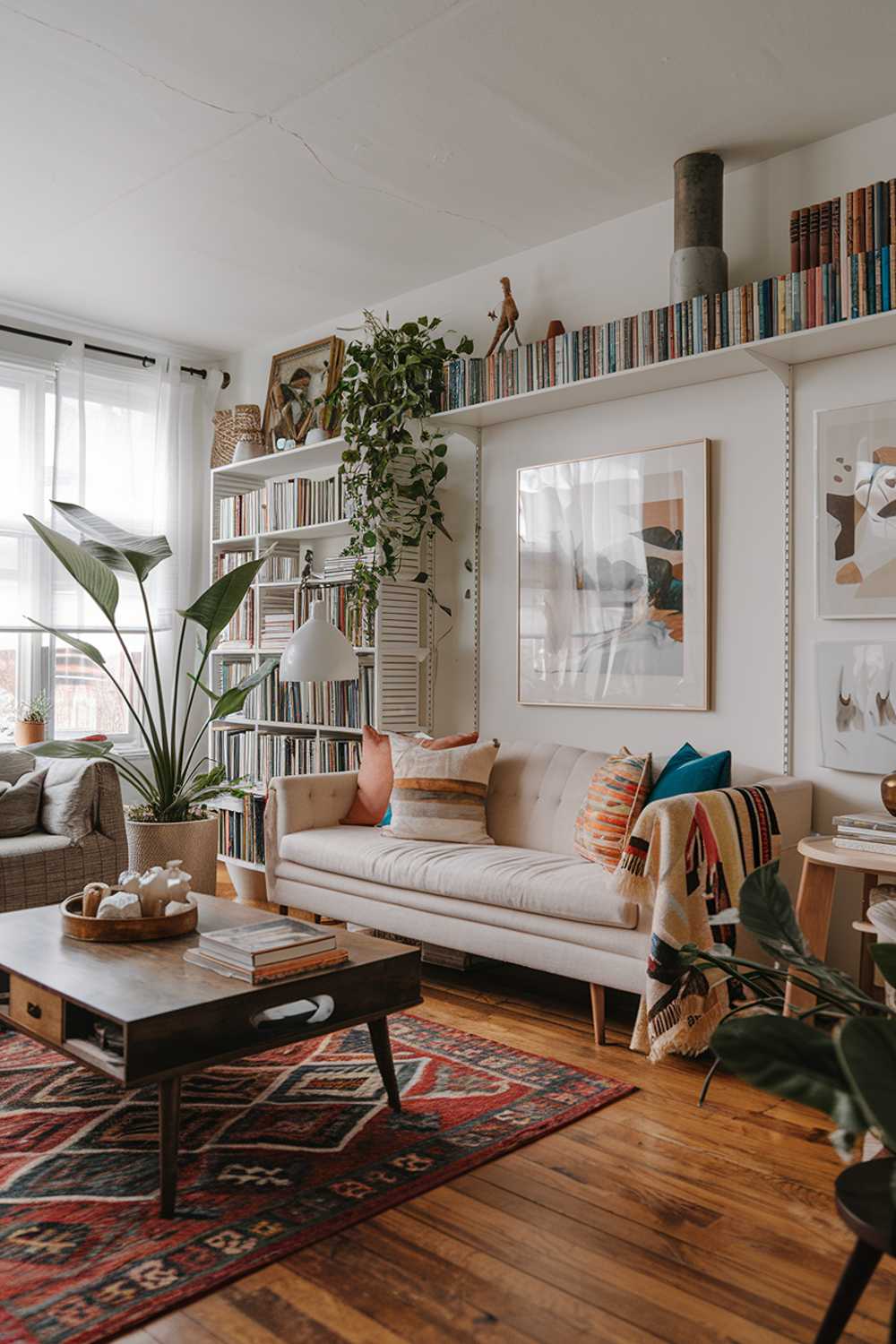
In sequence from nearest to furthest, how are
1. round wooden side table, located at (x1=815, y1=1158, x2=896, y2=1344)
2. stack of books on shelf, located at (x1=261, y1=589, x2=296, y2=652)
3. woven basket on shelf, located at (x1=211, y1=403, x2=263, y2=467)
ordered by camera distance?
round wooden side table, located at (x1=815, y1=1158, x2=896, y2=1344)
stack of books on shelf, located at (x1=261, y1=589, x2=296, y2=652)
woven basket on shelf, located at (x1=211, y1=403, x2=263, y2=467)

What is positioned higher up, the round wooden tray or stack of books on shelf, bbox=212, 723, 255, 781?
stack of books on shelf, bbox=212, 723, 255, 781

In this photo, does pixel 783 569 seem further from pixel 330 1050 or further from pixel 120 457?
pixel 120 457

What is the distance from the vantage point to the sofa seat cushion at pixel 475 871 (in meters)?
3.06

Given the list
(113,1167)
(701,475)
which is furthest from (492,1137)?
(701,475)

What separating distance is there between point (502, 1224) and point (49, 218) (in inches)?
155

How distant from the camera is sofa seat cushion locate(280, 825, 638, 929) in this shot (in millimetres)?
3061

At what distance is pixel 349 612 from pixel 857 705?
7.17ft

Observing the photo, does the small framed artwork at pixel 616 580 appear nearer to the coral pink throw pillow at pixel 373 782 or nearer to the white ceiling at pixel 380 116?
the coral pink throw pillow at pixel 373 782

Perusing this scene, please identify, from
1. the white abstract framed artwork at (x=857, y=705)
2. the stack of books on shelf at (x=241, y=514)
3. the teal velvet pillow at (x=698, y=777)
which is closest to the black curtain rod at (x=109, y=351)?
the stack of books on shelf at (x=241, y=514)

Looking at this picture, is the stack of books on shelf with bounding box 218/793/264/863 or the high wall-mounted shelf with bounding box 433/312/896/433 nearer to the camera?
the high wall-mounted shelf with bounding box 433/312/896/433

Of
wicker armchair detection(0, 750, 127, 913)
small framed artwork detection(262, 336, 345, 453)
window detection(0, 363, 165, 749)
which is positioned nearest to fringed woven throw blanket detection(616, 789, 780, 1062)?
wicker armchair detection(0, 750, 127, 913)

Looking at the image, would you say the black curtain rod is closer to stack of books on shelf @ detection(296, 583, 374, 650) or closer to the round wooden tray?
stack of books on shelf @ detection(296, 583, 374, 650)

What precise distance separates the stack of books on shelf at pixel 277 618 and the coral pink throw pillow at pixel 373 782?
36.8 inches

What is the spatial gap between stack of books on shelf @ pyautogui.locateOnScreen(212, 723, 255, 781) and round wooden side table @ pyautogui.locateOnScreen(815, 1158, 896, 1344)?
13.2 ft
